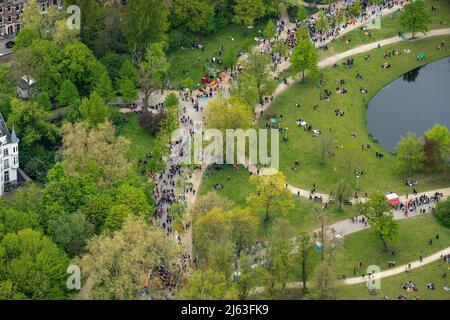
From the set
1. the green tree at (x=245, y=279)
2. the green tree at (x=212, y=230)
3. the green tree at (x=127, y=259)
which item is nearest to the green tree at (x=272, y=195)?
the green tree at (x=212, y=230)

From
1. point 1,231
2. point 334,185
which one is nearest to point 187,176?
point 334,185

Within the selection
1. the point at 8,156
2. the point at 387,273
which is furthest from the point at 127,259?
the point at 387,273

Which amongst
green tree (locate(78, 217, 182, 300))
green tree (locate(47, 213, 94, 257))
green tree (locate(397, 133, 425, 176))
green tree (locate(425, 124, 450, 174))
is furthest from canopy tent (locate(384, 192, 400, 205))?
green tree (locate(47, 213, 94, 257))

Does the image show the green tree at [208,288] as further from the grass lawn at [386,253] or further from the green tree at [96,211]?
the green tree at [96,211]

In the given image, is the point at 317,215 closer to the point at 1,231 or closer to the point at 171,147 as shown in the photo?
the point at 171,147

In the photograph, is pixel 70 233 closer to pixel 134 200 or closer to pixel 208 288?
pixel 134 200

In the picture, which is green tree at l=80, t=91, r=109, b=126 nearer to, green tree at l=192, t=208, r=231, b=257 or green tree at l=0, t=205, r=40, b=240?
green tree at l=0, t=205, r=40, b=240
